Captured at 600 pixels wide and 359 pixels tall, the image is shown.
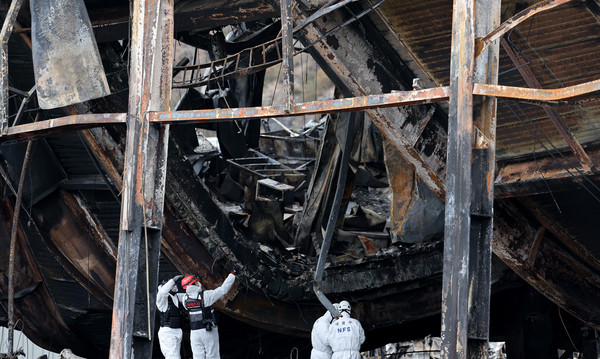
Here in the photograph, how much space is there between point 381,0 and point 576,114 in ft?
6.99

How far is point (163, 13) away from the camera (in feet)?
25.2

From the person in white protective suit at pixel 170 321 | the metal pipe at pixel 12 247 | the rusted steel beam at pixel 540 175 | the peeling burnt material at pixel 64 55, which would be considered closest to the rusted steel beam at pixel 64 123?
the peeling burnt material at pixel 64 55

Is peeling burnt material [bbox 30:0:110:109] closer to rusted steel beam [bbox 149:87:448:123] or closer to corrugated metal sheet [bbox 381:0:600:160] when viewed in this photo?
rusted steel beam [bbox 149:87:448:123]

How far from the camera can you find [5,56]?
828 centimetres

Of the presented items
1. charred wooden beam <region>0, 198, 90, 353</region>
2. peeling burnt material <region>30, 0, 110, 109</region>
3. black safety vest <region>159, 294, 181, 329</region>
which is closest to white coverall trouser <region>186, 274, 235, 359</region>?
black safety vest <region>159, 294, 181, 329</region>

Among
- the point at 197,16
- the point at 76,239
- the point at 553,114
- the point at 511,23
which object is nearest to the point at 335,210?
the point at 197,16

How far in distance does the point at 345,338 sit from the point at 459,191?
3822mm

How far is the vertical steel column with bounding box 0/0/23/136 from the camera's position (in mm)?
8094

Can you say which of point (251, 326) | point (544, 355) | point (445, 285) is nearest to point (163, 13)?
point (445, 285)

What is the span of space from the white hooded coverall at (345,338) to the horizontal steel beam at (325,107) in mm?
3384

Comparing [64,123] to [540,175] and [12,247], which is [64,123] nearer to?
[12,247]

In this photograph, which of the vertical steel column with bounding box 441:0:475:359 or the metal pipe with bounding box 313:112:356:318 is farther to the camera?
the metal pipe with bounding box 313:112:356:318

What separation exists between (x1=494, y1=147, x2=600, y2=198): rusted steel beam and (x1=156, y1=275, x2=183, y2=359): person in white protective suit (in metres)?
3.79

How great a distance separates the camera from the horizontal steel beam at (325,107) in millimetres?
5984
